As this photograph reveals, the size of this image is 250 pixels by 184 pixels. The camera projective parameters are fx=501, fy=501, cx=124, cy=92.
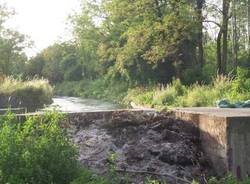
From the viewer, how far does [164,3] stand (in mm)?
27984

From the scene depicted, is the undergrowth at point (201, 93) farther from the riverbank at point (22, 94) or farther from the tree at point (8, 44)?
the tree at point (8, 44)

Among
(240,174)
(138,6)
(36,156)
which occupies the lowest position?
(240,174)

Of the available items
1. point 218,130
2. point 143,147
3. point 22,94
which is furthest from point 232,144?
point 22,94

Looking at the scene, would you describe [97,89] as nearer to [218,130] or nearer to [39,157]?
[218,130]

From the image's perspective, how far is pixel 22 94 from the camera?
1886cm

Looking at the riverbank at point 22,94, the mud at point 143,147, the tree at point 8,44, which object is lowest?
the mud at point 143,147

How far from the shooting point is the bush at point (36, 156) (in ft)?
16.7

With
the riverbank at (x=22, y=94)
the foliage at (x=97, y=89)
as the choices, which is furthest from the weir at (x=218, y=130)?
the foliage at (x=97, y=89)

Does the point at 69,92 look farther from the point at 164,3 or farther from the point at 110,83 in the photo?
the point at 164,3

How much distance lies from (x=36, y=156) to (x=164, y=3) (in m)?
23.7

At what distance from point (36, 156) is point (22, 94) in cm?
1398

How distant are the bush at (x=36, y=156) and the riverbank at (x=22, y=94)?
12.0 m

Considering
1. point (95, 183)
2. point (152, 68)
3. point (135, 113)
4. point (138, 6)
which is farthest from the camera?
point (152, 68)

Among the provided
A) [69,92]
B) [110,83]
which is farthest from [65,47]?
[110,83]
